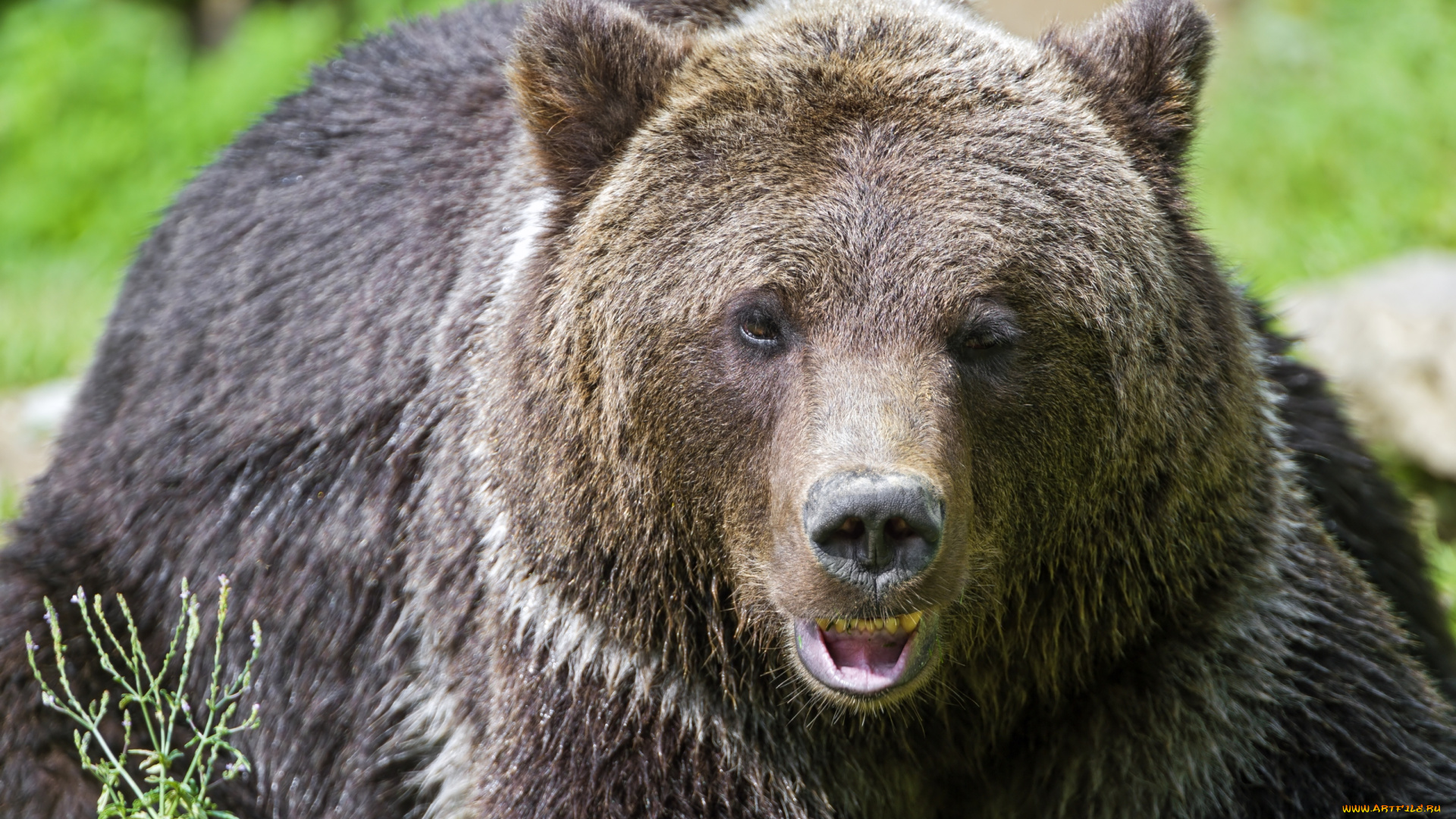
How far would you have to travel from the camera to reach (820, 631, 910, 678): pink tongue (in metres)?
3.90

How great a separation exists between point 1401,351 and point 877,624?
4771mm

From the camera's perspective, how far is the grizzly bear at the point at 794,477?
12.7ft

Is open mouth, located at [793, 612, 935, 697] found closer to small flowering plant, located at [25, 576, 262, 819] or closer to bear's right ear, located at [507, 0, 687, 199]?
bear's right ear, located at [507, 0, 687, 199]

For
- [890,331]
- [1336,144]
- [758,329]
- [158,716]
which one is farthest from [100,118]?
[890,331]

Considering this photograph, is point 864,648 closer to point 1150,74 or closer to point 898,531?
point 898,531

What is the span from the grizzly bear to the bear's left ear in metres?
0.01

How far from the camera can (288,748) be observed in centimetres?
524

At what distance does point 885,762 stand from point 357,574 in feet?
5.75

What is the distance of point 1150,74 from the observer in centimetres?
426

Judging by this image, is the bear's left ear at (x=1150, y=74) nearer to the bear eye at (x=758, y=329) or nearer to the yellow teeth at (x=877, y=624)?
the bear eye at (x=758, y=329)

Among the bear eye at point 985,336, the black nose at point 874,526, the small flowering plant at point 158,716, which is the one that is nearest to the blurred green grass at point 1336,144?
the bear eye at point 985,336

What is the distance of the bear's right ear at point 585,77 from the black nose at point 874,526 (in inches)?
48.5

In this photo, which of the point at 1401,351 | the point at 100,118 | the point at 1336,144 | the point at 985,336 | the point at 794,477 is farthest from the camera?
the point at 100,118

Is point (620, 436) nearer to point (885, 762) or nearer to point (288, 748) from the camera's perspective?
point (885, 762)
